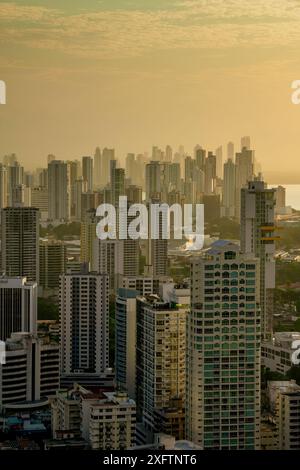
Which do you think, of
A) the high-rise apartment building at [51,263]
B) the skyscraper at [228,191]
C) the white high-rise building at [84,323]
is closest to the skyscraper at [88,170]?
the skyscraper at [228,191]

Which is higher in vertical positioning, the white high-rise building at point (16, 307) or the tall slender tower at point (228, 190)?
the tall slender tower at point (228, 190)

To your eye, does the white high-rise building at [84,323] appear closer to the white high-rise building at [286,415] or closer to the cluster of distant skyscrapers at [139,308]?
the cluster of distant skyscrapers at [139,308]

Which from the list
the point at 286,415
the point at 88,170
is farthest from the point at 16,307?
the point at 286,415

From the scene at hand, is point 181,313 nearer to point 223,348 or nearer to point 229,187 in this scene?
point 223,348

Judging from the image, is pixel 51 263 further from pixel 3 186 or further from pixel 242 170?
pixel 242 170

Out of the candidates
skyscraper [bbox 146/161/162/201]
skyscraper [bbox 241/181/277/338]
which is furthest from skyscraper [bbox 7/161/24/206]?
skyscraper [bbox 241/181/277/338]
